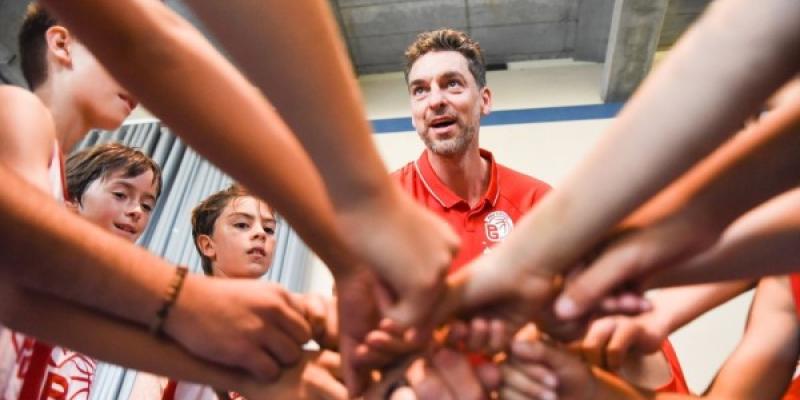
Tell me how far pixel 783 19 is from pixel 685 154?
0.12 m

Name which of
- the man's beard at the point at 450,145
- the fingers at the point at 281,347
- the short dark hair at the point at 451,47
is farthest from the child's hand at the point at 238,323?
the short dark hair at the point at 451,47

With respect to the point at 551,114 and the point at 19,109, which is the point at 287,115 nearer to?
the point at 19,109

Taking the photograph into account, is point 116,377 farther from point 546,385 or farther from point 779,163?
point 779,163

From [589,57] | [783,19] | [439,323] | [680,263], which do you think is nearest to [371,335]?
[439,323]

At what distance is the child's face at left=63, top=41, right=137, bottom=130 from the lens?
1.09m

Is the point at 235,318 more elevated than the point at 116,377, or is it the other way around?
the point at 116,377

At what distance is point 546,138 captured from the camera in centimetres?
284

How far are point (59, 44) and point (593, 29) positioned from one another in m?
2.39

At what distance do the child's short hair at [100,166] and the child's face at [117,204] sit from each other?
12 millimetres

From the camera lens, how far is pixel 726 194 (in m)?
0.54

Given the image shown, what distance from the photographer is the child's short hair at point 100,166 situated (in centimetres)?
137

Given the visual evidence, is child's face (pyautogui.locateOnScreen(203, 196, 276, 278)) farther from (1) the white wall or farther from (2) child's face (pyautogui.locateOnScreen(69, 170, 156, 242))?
(1) the white wall

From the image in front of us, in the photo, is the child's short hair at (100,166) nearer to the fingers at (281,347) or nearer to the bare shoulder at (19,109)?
the bare shoulder at (19,109)

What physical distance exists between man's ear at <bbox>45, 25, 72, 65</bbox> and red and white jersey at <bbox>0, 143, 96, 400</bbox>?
29cm
